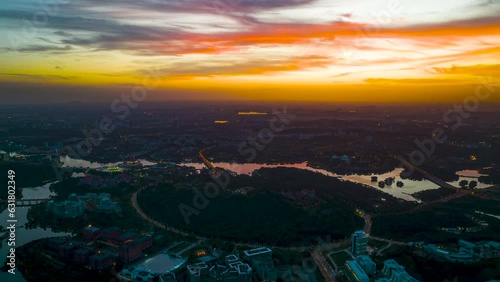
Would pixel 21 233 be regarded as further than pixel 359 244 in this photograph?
Yes

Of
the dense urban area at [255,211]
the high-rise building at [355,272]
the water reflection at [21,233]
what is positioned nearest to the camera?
the high-rise building at [355,272]

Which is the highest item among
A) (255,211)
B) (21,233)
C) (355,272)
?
(355,272)

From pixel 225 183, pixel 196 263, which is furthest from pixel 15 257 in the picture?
pixel 225 183

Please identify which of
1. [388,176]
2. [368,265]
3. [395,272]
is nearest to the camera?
[395,272]

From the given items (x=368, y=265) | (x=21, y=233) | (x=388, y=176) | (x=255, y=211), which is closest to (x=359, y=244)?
(x=368, y=265)

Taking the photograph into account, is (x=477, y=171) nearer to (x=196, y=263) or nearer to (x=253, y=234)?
(x=253, y=234)

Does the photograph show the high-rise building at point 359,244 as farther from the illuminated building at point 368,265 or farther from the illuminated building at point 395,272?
the illuminated building at point 395,272

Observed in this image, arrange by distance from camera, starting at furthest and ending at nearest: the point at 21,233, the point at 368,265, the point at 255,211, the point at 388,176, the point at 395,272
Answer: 1. the point at 388,176
2. the point at 255,211
3. the point at 21,233
4. the point at 368,265
5. the point at 395,272

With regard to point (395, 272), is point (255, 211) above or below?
below

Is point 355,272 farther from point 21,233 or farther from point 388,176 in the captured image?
point 388,176

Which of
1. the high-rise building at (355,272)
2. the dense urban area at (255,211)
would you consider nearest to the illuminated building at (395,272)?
the dense urban area at (255,211)
